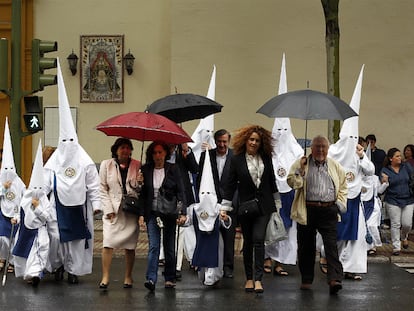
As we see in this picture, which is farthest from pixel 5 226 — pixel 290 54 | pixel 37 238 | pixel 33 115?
pixel 290 54

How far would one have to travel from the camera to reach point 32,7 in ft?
68.0

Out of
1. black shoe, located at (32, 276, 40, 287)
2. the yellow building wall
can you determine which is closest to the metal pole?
black shoe, located at (32, 276, 40, 287)

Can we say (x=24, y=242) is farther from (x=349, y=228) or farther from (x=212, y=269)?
(x=349, y=228)

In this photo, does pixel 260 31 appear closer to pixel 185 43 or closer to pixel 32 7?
pixel 185 43

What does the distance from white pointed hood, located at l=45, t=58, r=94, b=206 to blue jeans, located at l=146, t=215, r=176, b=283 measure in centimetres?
108

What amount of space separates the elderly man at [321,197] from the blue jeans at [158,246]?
4.52 feet

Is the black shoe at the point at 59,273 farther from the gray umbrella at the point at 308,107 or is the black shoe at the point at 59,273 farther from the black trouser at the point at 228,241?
the gray umbrella at the point at 308,107

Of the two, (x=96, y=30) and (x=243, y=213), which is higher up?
(x=96, y=30)

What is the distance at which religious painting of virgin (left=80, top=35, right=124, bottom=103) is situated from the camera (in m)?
20.5

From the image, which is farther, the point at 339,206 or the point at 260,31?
the point at 260,31

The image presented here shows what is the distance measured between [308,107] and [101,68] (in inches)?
410

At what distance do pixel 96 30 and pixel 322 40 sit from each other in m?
4.63

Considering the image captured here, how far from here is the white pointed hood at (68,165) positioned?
1165 cm

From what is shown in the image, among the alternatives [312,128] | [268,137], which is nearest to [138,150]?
[312,128]
